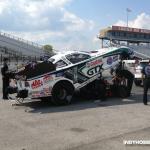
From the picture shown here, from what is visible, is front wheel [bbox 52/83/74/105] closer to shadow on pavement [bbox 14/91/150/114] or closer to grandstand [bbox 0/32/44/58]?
shadow on pavement [bbox 14/91/150/114]

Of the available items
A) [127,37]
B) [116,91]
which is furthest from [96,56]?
[127,37]

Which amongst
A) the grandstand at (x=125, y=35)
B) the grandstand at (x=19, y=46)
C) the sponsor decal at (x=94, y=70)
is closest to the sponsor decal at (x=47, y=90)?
the sponsor decal at (x=94, y=70)

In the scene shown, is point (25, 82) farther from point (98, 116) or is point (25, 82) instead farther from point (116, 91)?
point (116, 91)

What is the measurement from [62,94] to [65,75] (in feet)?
2.27

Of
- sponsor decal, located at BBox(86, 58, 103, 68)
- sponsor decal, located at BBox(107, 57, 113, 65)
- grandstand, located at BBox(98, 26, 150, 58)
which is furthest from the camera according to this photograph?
grandstand, located at BBox(98, 26, 150, 58)

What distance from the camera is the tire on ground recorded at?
46.5ft

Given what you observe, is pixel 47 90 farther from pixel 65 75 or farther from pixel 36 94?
pixel 65 75

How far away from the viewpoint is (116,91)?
16.7 meters

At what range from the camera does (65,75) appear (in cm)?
1455

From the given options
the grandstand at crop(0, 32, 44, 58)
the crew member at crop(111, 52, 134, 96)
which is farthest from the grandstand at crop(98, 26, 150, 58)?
the crew member at crop(111, 52, 134, 96)

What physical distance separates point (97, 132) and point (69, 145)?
140 centimetres

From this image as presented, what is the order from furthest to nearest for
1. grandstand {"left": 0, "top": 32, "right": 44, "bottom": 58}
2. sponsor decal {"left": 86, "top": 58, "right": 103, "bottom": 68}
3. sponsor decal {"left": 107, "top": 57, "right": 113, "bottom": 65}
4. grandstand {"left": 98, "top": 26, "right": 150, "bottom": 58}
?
grandstand {"left": 98, "top": 26, "right": 150, "bottom": 58} < grandstand {"left": 0, "top": 32, "right": 44, "bottom": 58} < sponsor decal {"left": 107, "top": 57, "right": 113, "bottom": 65} < sponsor decal {"left": 86, "top": 58, "right": 103, "bottom": 68}

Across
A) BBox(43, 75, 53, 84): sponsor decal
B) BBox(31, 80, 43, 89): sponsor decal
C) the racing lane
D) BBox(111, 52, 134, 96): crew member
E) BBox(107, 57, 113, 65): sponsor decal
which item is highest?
BBox(107, 57, 113, 65): sponsor decal

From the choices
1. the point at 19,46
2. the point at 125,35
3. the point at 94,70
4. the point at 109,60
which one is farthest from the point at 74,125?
the point at 125,35
